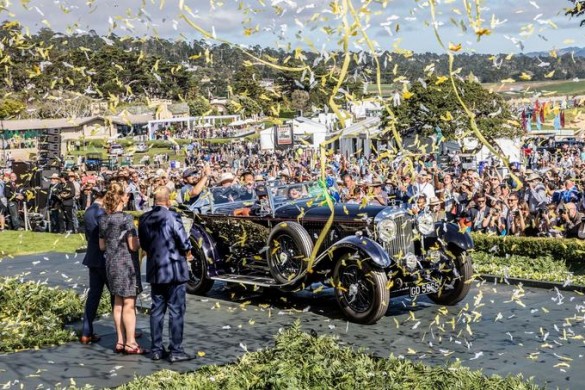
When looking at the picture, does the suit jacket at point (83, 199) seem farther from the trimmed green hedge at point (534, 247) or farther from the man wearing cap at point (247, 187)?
the trimmed green hedge at point (534, 247)

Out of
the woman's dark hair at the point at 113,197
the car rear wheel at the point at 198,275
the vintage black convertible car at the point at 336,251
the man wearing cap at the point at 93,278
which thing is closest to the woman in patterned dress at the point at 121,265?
the woman's dark hair at the point at 113,197

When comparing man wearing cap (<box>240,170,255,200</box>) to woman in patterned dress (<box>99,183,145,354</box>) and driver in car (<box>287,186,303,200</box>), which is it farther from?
woman in patterned dress (<box>99,183,145,354</box>)

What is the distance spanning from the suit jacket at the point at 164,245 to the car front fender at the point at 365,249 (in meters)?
2.74

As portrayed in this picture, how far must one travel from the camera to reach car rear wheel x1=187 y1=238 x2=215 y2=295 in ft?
43.4

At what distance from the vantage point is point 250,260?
1316cm

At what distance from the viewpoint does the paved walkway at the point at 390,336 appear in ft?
28.2

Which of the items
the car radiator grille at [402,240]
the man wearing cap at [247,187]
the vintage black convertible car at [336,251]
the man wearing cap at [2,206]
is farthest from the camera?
the man wearing cap at [2,206]

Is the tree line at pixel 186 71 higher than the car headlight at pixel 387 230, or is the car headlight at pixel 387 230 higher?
the tree line at pixel 186 71

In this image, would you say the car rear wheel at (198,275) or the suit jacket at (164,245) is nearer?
the suit jacket at (164,245)

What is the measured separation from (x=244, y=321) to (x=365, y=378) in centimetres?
458

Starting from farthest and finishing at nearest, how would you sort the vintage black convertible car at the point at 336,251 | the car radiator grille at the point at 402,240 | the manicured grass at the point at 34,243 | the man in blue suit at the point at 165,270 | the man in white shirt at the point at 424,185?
the manicured grass at the point at 34,243 < the man in white shirt at the point at 424,185 < the car radiator grille at the point at 402,240 < the vintage black convertible car at the point at 336,251 < the man in blue suit at the point at 165,270

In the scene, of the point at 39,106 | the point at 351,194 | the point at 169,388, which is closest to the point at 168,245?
the point at 169,388

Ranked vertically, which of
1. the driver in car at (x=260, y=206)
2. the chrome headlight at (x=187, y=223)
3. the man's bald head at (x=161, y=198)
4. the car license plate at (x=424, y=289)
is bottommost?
the car license plate at (x=424, y=289)

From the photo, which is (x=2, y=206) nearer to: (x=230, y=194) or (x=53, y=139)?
(x=53, y=139)
